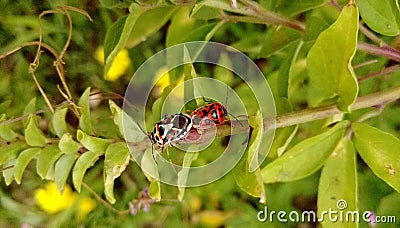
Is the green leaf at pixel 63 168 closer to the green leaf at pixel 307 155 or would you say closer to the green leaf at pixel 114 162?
the green leaf at pixel 114 162

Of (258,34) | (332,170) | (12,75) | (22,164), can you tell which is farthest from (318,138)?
(12,75)

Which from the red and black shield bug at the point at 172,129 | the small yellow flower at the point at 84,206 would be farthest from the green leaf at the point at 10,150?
the small yellow flower at the point at 84,206

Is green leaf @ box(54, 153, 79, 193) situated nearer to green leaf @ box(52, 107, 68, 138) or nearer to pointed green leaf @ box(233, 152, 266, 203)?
green leaf @ box(52, 107, 68, 138)

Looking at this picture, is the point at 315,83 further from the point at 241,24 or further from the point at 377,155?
the point at 241,24

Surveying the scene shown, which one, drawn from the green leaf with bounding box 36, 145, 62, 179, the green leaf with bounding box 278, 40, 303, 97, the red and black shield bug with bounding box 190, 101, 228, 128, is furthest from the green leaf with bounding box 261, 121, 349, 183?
the green leaf with bounding box 36, 145, 62, 179

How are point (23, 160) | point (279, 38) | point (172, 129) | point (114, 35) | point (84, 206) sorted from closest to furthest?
point (172, 129), point (23, 160), point (114, 35), point (279, 38), point (84, 206)

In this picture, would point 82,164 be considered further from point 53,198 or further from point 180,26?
point 53,198

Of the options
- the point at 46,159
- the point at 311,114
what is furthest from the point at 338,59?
the point at 46,159
